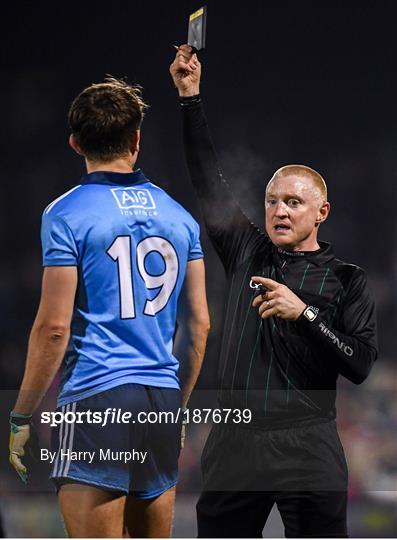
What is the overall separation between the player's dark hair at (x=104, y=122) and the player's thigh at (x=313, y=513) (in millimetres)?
1224

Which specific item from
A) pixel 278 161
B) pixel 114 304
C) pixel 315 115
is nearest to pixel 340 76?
A: pixel 315 115

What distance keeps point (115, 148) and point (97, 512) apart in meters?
1.02

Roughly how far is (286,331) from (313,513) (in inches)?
22.9

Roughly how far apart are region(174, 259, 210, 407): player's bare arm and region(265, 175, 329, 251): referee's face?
17.3 inches

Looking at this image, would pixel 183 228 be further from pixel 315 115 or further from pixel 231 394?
pixel 315 115


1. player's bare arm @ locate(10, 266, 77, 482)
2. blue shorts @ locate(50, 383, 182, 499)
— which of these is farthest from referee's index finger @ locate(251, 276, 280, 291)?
player's bare arm @ locate(10, 266, 77, 482)

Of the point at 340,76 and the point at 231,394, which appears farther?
the point at 340,76

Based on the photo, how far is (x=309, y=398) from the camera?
312cm

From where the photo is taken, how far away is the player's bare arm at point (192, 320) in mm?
2889

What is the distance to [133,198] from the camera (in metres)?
2.76

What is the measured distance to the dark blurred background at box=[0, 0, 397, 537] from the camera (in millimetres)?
3633

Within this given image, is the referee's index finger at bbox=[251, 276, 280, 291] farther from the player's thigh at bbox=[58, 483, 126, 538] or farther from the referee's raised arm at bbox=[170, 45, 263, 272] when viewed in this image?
the player's thigh at bbox=[58, 483, 126, 538]

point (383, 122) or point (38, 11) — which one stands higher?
point (38, 11)

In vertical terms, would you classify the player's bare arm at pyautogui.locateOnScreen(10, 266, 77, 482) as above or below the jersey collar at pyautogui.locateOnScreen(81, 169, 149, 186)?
below
